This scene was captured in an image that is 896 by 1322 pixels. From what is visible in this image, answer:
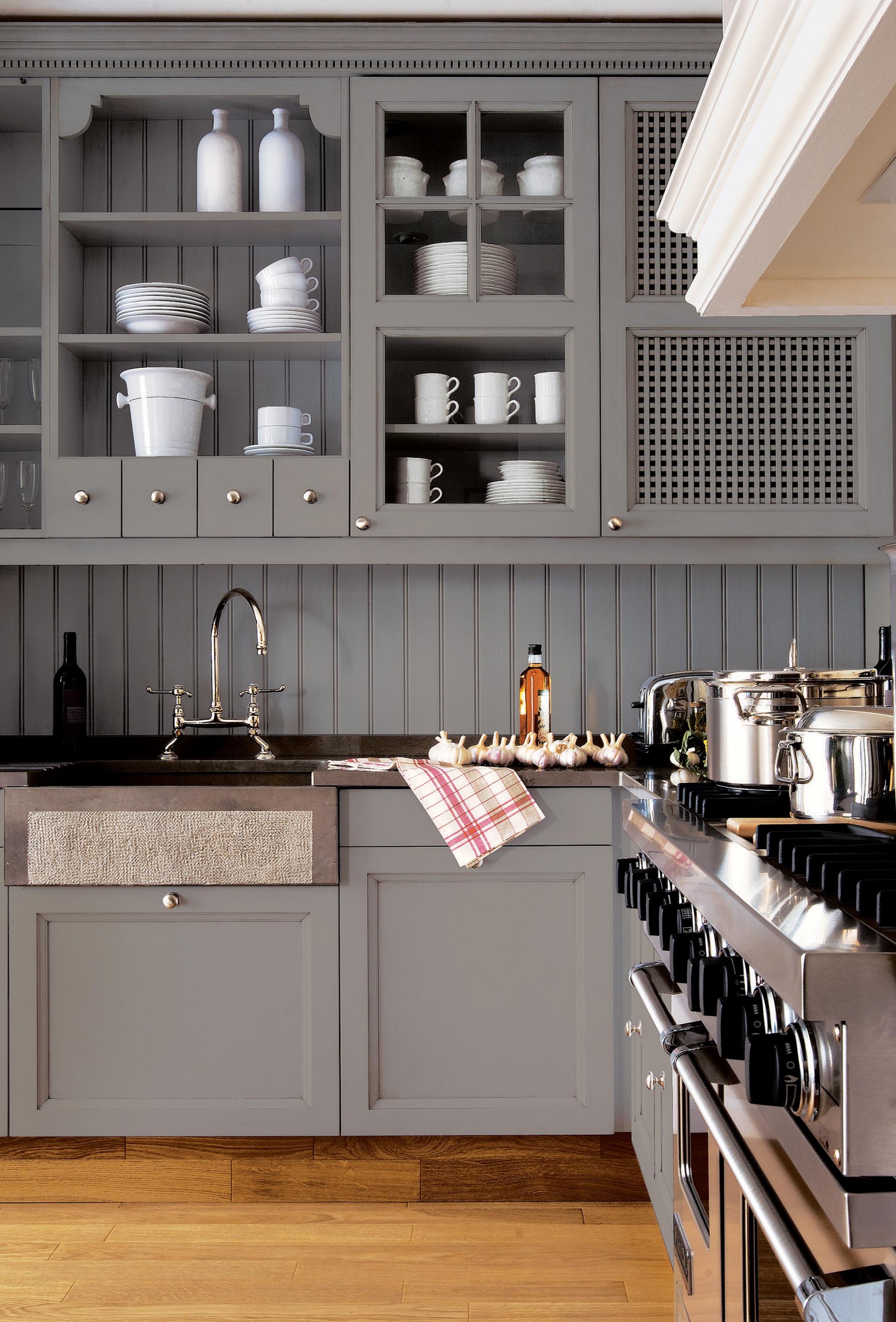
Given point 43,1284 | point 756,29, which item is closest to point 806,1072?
point 756,29

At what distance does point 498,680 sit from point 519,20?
1596mm

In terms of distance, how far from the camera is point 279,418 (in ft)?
8.27

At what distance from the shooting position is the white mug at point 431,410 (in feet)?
8.02

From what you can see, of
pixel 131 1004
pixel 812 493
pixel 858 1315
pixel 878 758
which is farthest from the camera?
pixel 812 493

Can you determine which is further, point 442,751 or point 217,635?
point 217,635

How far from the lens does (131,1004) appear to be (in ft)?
7.04

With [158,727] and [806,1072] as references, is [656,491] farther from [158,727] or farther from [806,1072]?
[806,1072]

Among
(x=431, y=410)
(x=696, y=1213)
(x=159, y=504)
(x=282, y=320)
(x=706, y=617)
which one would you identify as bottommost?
(x=696, y=1213)

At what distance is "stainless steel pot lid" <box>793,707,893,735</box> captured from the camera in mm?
1035

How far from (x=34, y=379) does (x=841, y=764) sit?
224 centimetres

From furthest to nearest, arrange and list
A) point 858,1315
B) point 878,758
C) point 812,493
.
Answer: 1. point 812,493
2. point 878,758
3. point 858,1315

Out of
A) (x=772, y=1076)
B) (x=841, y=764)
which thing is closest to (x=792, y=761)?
(x=841, y=764)

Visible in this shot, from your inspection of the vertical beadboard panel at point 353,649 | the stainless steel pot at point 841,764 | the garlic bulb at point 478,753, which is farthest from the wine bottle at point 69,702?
the stainless steel pot at point 841,764

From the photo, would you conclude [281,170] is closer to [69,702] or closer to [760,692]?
[69,702]
